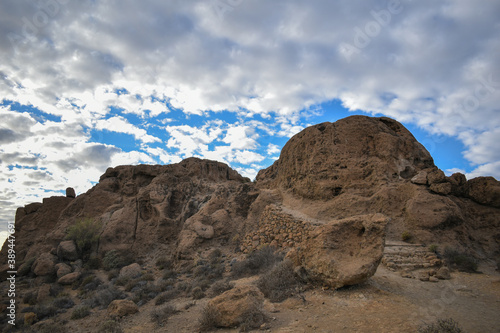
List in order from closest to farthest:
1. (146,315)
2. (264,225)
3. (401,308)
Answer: (401,308) → (146,315) → (264,225)

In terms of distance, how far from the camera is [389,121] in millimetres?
15266

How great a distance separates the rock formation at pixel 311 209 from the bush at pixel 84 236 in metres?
0.35

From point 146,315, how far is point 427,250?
896 cm

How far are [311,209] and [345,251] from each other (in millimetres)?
6340

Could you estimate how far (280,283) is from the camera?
22.2ft

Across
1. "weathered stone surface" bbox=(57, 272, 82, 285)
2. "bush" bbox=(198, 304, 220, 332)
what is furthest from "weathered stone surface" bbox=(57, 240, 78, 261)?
"bush" bbox=(198, 304, 220, 332)

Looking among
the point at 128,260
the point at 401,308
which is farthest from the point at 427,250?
the point at 128,260

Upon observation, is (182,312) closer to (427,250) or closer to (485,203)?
(427,250)

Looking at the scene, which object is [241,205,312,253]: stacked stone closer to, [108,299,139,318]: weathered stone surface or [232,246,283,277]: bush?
[232,246,283,277]: bush

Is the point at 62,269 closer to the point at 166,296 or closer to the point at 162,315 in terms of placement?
the point at 166,296

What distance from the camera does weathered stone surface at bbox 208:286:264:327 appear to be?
17.0 feet

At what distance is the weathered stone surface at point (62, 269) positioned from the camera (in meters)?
12.9

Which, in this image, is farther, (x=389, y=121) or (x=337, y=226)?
(x=389, y=121)

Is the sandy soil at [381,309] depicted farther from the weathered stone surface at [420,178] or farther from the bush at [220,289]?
the weathered stone surface at [420,178]
